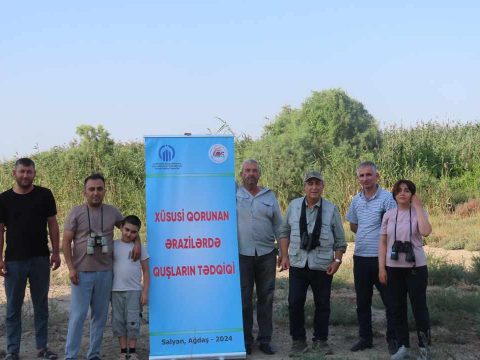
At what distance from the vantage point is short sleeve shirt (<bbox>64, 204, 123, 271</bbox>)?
6160 millimetres

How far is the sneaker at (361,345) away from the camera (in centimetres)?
691

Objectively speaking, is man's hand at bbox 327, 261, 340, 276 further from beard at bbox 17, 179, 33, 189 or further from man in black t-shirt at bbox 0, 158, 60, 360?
beard at bbox 17, 179, 33, 189

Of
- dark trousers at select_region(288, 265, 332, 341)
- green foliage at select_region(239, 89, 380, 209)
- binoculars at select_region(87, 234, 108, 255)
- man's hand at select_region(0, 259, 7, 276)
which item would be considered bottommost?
dark trousers at select_region(288, 265, 332, 341)

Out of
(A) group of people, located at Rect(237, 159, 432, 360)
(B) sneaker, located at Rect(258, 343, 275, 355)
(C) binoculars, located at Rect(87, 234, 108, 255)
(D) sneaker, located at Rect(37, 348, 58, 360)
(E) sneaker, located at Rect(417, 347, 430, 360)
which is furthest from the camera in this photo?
(B) sneaker, located at Rect(258, 343, 275, 355)

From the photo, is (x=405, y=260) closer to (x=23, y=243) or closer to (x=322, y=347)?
(x=322, y=347)

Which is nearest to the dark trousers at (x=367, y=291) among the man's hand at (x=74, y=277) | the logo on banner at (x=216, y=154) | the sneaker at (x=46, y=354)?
the logo on banner at (x=216, y=154)

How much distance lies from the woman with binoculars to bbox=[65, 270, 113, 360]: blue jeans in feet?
8.79

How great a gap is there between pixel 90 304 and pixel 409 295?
10.0 ft

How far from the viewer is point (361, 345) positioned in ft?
22.7

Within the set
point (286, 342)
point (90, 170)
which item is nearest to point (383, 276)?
point (286, 342)

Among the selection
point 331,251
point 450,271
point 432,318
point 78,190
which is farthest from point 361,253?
point 78,190

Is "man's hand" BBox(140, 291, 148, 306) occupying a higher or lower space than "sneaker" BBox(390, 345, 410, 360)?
higher

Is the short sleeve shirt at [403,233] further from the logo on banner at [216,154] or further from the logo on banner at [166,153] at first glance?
the logo on banner at [166,153]

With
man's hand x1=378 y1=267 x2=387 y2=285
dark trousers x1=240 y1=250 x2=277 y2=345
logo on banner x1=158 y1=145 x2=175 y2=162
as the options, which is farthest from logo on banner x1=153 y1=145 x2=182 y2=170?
man's hand x1=378 y1=267 x2=387 y2=285
